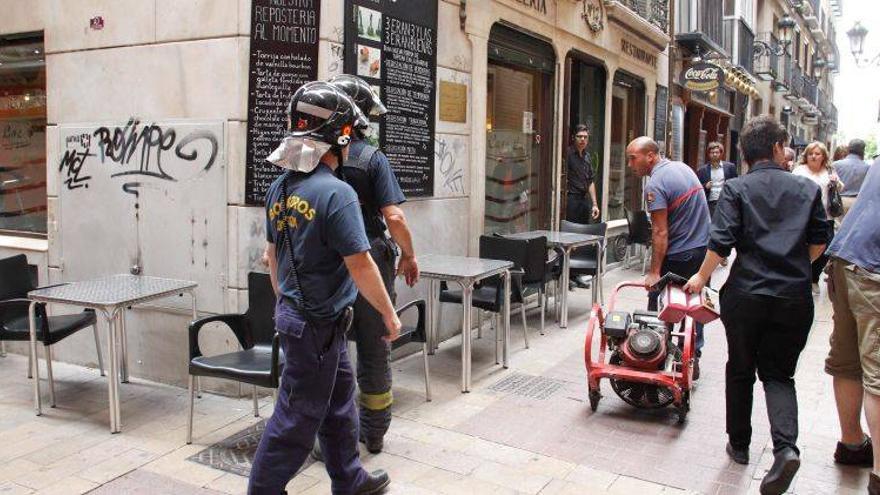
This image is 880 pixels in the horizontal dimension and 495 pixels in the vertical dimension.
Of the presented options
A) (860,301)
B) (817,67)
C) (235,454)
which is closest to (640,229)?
(860,301)

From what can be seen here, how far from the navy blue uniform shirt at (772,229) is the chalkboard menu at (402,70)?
2.81 m

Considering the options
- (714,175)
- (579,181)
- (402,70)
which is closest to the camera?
(402,70)

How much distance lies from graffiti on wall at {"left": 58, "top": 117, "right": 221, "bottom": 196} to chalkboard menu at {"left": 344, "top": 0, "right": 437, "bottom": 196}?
121 centimetres

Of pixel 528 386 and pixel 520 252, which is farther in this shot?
pixel 520 252

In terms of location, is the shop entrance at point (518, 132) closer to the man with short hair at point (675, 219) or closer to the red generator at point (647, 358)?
the man with short hair at point (675, 219)

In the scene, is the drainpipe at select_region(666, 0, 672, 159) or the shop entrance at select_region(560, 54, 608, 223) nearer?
the shop entrance at select_region(560, 54, 608, 223)

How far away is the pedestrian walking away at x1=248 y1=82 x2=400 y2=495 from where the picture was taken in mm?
2996

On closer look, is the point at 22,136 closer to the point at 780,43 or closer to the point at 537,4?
the point at 537,4

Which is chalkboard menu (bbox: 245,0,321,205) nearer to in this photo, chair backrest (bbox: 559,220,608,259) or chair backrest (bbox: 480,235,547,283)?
chair backrest (bbox: 480,235,547,283)

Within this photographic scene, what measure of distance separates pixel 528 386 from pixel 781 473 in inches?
86.5

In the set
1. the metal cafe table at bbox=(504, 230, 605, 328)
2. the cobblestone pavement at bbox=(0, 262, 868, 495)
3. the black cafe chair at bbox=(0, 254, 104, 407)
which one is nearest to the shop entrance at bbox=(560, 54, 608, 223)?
the metal cafe table at bbox=(504, 230, 605, 328)

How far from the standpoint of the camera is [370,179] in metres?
4.04

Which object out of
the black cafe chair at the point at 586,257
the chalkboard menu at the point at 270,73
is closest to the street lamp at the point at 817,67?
the black cafe chair at the point at 586,257

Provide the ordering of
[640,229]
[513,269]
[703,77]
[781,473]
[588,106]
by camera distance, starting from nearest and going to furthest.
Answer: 1. [781,473]
2. [513,269]
3. [640,229]
4. [588,106]
5. [703,77]
